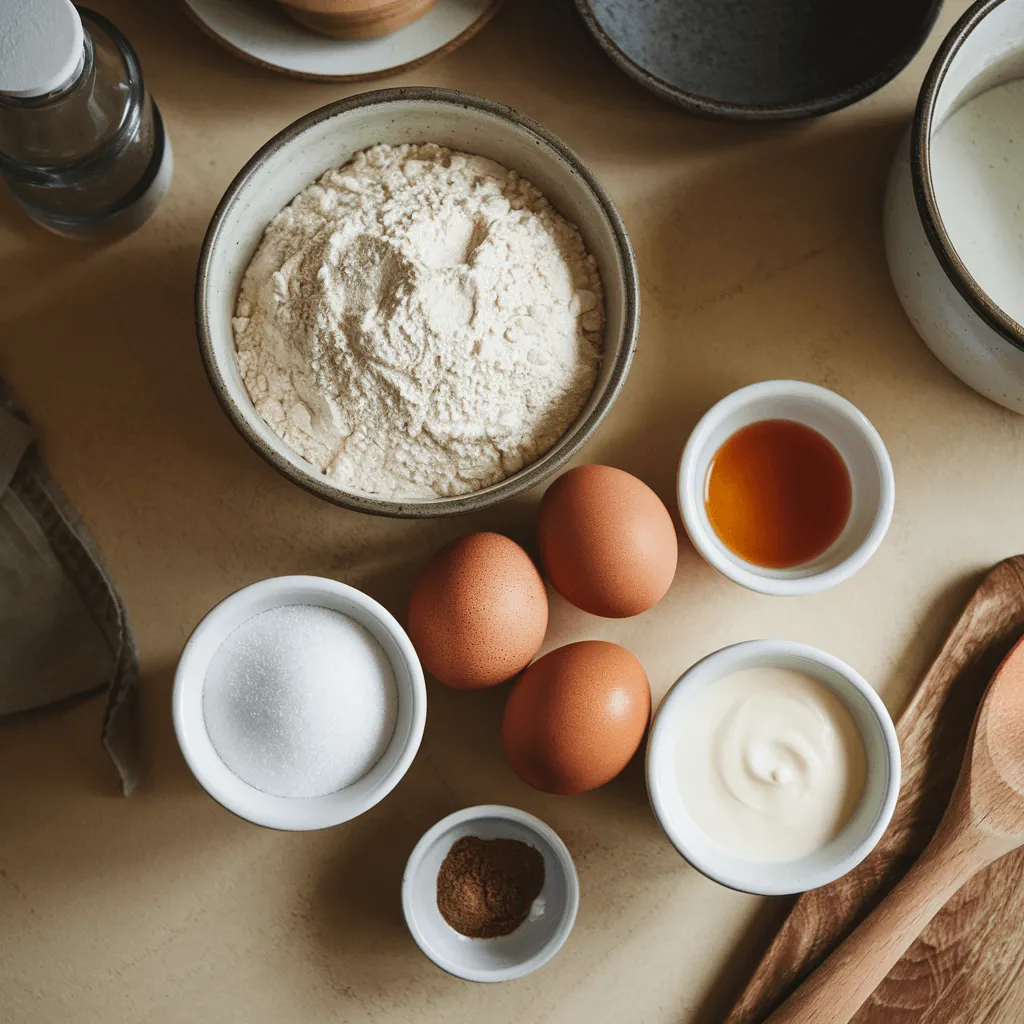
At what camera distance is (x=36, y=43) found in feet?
2.52

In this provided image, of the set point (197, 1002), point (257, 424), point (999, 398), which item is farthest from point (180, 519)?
point (999, 398)

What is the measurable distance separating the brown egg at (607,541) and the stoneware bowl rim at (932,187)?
33 cm

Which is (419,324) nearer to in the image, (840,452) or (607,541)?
(607,541)

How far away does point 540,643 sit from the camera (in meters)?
0.91

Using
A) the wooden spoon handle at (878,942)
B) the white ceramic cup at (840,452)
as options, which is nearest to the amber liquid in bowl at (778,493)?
the white ceramic cup at (840,452)

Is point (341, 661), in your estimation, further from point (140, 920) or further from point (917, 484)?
point (917, 484)

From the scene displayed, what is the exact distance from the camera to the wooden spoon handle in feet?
2.97

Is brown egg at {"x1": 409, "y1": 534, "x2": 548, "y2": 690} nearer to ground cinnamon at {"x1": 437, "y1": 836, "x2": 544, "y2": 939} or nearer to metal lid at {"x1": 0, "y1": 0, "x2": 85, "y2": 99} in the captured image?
ground cinnamon at {"x1": 437, "y1": 836, "x2": 544, "y2": 939}

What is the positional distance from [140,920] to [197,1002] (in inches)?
3.9

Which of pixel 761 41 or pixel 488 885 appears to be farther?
pixel 761 41

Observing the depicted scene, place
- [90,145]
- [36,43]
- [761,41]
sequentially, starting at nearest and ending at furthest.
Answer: [36,43] → [90,145] → [761,41]

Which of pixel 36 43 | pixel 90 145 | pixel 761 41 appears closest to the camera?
pixel 36 43

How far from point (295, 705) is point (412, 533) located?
22cm

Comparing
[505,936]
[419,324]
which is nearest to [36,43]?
[419,324]
